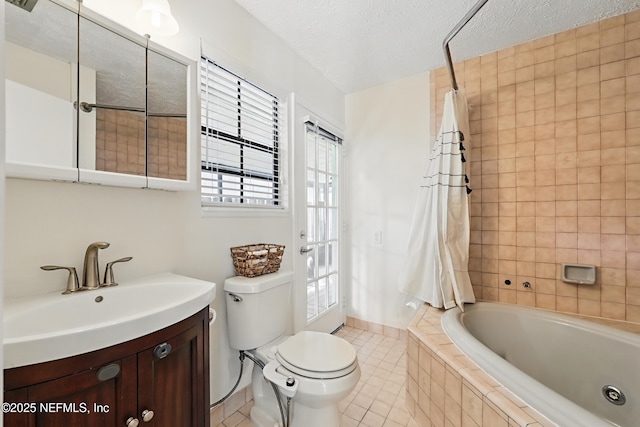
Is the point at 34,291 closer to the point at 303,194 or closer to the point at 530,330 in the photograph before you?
the point at 303,194

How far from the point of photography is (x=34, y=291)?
91 centimetres

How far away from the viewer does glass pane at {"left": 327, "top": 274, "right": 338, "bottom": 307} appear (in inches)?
98.7

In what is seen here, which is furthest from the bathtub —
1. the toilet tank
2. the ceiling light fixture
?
the ceiling light fixture

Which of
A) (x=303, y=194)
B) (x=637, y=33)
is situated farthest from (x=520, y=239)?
(x=303, y=194)

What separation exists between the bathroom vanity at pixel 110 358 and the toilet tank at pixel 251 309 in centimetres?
35

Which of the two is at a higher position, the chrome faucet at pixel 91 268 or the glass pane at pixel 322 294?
the chrome faucet at pixel 91 268

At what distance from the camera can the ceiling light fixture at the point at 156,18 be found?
1.11m

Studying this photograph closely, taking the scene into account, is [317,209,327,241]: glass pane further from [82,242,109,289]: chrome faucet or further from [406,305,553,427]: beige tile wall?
[82,242,109,289]: chrome faucet

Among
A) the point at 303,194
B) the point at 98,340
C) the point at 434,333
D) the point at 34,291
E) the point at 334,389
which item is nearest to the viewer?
the point at 98,340

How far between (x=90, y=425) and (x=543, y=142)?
2.70 m

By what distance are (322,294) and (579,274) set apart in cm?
184

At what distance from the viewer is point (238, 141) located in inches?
65.4

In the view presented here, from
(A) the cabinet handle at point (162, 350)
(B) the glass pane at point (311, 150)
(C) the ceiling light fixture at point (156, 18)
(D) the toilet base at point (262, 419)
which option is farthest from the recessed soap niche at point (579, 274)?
(C) the ceiling light fixture at point (156, 18)

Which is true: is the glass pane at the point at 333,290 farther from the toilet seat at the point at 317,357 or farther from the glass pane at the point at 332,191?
the toilet seat at the point at 317,357
